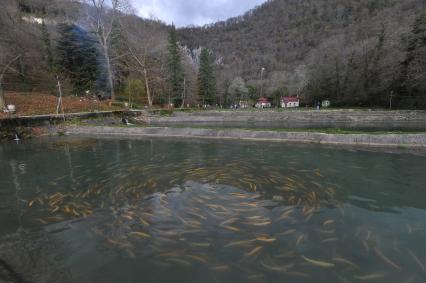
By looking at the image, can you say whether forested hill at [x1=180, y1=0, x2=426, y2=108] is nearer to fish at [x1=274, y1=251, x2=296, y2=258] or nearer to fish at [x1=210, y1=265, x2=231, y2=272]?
Result: fish at [x1=274, y1=251, x2=296, y2=258]

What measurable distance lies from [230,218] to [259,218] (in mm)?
554

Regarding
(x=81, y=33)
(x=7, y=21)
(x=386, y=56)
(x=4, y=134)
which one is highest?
(x=81, y=33)

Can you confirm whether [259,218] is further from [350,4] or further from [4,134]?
[350,4]

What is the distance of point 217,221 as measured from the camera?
4.77 meters

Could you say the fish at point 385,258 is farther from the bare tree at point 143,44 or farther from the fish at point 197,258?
the bare tree at point 143,44

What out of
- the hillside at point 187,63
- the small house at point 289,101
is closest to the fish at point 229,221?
the hillside at point 187,63

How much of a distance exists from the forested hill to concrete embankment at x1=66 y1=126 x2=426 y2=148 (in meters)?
26.3

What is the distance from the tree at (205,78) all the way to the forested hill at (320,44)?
20159 mm

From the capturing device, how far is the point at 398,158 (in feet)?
31.3

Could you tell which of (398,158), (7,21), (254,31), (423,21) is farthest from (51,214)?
(254,31)

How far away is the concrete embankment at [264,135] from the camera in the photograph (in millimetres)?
11422

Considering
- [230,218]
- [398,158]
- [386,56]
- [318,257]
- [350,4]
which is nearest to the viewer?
[318,257]

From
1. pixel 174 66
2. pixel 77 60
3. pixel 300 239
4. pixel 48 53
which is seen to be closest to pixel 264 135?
pixel 300 239

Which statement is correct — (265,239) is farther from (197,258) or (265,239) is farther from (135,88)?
(135,88)
